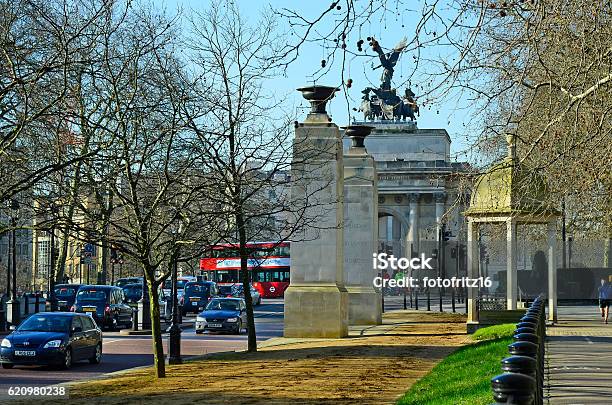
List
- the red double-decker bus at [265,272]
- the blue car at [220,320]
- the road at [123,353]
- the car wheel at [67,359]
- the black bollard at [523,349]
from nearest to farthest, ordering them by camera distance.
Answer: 1. the black bollard at [523,349]
2. the road at [123,353]
3. the car wheel at [67,359]
4. the blue car at [220,320]
5. the red double-decker bus at [265,272]

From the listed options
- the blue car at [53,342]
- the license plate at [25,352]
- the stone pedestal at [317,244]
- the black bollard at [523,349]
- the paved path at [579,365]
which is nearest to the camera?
the black bollard at [523,349]

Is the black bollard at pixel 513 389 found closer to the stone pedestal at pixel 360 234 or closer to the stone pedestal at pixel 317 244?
the stone pedestal at pixel 317 244

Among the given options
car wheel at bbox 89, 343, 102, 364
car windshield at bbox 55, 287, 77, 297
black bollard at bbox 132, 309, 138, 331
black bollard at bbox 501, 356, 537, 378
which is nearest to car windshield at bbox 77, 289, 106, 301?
black bollard at bbox 132, 309, 138, 331

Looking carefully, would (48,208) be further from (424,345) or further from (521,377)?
(521,377)

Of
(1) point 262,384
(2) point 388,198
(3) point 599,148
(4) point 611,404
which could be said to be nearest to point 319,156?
(1) point 262,384

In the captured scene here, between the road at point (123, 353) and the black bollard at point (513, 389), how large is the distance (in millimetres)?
16839

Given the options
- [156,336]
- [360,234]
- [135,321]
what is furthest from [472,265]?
[156,336]

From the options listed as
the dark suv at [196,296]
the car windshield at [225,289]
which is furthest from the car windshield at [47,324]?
the car windshield at [225,289]

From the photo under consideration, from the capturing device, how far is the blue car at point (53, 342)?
28.2 m

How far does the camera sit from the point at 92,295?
163 ft

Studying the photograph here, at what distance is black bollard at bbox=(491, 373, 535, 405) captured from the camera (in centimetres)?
576

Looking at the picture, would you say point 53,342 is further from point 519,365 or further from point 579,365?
point 519,365

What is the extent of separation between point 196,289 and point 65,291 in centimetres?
828

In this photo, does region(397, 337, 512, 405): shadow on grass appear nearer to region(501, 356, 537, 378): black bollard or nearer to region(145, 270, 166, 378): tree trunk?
region(145, 270, 166, 378): tree trunk
